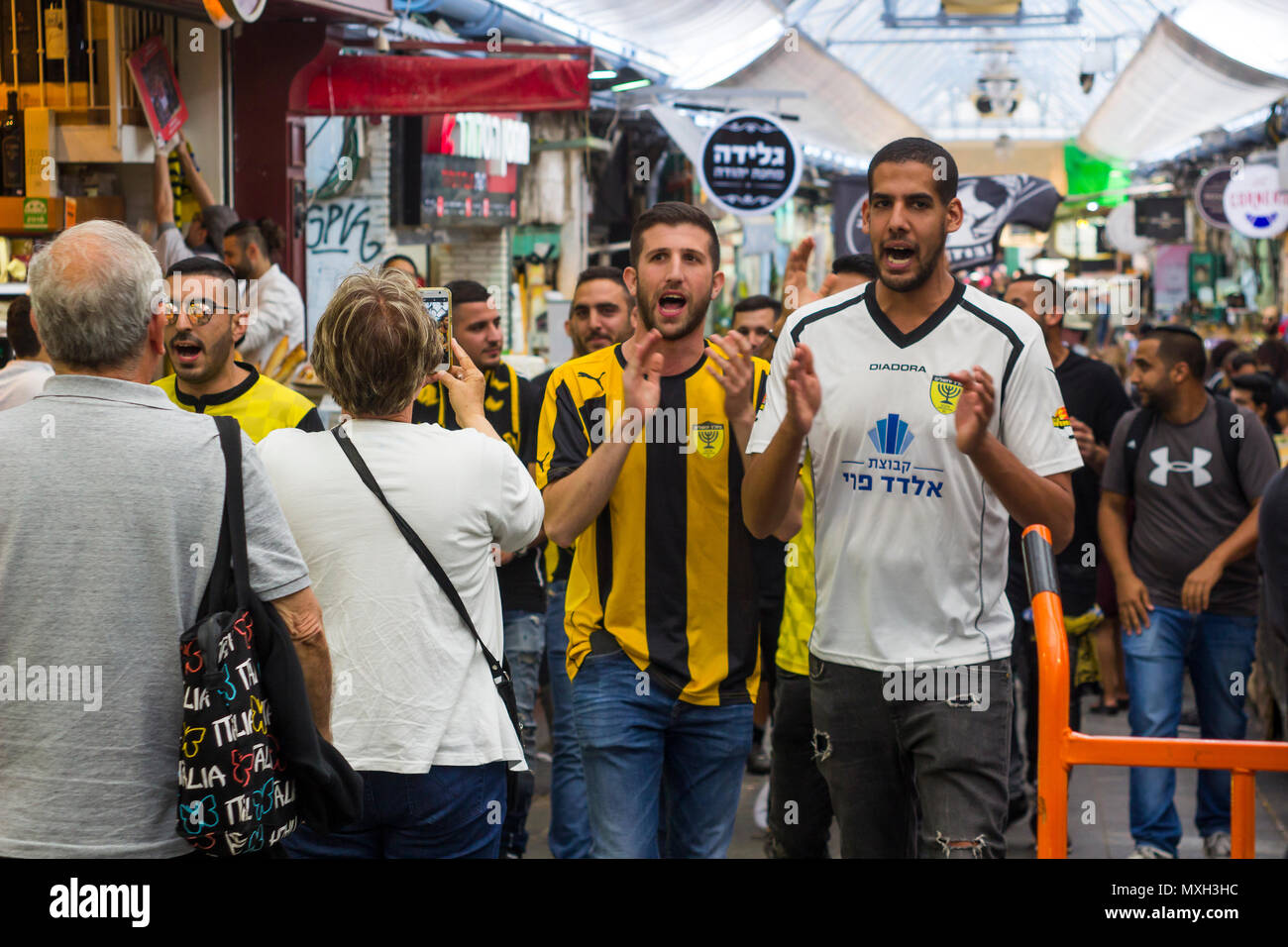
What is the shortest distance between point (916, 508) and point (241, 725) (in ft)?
5.64

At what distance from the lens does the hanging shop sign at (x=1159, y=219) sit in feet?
95.6

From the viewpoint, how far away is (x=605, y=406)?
14.0ft

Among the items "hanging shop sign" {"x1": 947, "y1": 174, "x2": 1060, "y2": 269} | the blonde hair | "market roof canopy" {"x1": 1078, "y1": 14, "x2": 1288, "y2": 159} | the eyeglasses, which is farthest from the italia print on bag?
"market roof canopy" {"x1": 1078, "y1": 14, "x2": 1288, "y2": 159}

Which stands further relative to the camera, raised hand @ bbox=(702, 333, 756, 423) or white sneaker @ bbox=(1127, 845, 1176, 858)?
white sneaker @ bbox=(1127, 845, 1176, 858)

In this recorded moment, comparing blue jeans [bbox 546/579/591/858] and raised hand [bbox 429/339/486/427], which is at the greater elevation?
Result: raised hand [bbox 429/339/486/427]

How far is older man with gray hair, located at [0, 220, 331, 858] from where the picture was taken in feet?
8.88

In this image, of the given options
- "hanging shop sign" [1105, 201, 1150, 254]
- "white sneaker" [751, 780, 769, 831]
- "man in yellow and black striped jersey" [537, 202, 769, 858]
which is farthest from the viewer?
"hanging shop sign" [1105, 201, 1150, 254]

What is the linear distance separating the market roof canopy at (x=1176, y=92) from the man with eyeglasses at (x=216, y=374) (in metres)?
13.6

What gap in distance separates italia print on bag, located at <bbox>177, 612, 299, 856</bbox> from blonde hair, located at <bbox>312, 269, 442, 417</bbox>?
0.80 meters

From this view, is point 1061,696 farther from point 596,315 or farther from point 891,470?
point 596,315

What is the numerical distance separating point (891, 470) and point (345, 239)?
27.1 feet

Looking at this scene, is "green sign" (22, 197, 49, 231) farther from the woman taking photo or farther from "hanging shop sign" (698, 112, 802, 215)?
"hanging shop sign" (698, 112, 802, 215)

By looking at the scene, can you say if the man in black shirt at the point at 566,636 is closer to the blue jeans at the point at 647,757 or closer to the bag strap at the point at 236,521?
the blue jeans at the point at 647,757
